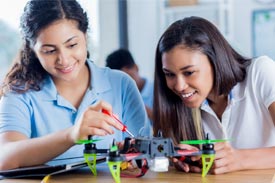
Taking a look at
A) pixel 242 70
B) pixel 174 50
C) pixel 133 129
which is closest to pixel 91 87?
pixel 133 129

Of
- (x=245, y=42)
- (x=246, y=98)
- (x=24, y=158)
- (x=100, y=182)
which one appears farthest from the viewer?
(x=245, y=42)

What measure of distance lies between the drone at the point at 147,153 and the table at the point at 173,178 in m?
0.03

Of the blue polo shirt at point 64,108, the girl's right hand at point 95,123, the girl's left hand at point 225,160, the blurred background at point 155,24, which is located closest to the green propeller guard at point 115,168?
the girl's right hand at point 95,123

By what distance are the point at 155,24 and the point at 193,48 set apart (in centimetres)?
242

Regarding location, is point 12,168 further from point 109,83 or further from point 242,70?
point 242,70

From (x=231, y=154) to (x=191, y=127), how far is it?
257mm

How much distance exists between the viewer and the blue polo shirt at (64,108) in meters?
1.22

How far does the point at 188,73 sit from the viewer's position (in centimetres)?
117

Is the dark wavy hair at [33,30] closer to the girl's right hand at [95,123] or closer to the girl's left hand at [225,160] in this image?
the girl's right hand at [95,123]

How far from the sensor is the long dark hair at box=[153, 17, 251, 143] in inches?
47.4

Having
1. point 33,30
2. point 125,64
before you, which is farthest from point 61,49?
point 125,64

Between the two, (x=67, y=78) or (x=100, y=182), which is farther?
(x=67, y=78)

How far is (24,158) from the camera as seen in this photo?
1067 millimetres

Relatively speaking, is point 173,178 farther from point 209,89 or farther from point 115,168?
point 209,89
